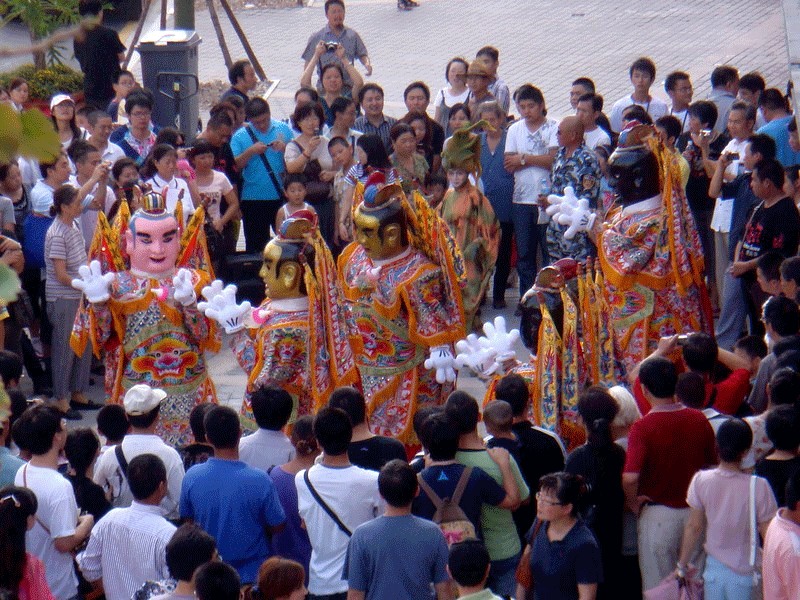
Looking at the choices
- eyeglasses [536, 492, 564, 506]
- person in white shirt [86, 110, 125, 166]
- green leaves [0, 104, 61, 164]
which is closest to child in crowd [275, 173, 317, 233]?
person in white shirt [86, 110, 125, 166]

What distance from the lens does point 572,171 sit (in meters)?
9.71

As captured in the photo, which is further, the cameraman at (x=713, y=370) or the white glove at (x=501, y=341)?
the white glove at (x=501, y=341)

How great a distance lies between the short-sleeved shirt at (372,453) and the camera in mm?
5691

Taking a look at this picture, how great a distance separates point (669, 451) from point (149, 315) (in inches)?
122

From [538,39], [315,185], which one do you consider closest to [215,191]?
[315,185]

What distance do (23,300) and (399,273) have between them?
9.05ft

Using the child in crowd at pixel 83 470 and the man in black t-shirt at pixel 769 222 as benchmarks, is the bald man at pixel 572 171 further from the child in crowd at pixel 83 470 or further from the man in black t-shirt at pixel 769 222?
the child in crowd at pixel 83 470

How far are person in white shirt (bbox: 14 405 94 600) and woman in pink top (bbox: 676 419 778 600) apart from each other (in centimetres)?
242

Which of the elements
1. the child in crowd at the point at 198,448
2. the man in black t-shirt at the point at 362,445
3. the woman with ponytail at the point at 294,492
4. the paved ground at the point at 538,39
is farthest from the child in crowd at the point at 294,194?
the paved ground at the point at 538,39

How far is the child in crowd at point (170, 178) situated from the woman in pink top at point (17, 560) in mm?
5066

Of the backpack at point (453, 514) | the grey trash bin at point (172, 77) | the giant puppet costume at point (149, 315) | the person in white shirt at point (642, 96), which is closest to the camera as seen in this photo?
the backpack at point (453, 514)

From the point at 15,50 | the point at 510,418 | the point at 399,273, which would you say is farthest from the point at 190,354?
the point at 15,50

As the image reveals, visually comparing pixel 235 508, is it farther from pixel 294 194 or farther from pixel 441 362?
pixel 294 194

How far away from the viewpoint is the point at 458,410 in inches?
215
